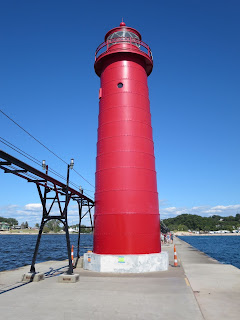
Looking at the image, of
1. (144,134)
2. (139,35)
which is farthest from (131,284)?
(139,35)

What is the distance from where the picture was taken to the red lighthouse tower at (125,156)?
47.7 feet

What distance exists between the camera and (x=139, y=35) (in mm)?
18438

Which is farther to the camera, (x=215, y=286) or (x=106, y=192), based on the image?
(x=106, y=192)

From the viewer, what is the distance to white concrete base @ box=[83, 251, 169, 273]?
13.8 m

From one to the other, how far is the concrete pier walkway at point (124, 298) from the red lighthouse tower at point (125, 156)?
7.31 ft

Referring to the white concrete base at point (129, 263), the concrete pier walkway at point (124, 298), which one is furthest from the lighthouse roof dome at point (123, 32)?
the concrete pier walkway at point (124, 298)

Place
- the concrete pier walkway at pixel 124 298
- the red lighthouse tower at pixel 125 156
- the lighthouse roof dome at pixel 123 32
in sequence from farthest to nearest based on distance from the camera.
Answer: the lighthouse roof dome at pixel 123 32 → the red lighthouse tower at pixel 125 156 → the concrete pier walkway at pixel 124 298

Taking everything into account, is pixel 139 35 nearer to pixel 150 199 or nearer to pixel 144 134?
pixel 144 134

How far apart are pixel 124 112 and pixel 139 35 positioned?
21.5 ft

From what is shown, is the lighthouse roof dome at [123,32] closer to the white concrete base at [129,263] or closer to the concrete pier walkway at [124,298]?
the white concrete base at [129,263]

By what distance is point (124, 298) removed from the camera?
8.85 m

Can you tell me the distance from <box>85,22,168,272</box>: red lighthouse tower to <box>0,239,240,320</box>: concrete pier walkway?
223cm

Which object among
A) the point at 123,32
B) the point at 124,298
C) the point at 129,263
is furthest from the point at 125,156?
the point at 123,32

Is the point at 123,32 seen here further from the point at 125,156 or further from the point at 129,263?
the point at 129,263
